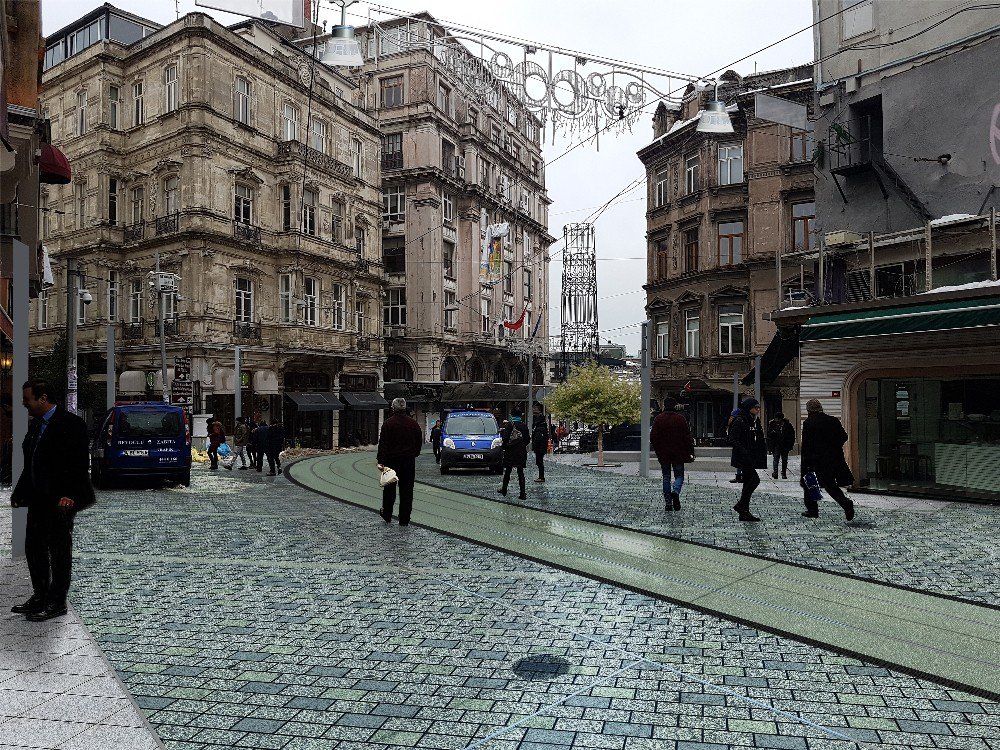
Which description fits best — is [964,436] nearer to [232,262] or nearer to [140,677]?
[140,677]

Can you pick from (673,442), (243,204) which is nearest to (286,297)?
(243,204)

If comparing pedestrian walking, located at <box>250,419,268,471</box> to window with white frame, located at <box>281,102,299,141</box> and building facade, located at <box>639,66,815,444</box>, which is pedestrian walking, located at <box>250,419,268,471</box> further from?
window with white frame, located at <box>281,102,299,141</box>

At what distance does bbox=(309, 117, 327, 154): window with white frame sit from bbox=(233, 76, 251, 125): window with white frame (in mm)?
4240

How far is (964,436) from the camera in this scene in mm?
14430

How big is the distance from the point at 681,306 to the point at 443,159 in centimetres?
2274

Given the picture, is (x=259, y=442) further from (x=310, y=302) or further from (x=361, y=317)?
(x=361, y=317)

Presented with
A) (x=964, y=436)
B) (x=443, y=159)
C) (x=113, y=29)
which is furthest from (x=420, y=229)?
(x=964, y=436)

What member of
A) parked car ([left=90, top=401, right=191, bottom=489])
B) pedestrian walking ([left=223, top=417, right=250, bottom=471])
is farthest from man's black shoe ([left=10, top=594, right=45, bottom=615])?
pedestrian walking ([left=223, top=417, right=250, bottom=471])

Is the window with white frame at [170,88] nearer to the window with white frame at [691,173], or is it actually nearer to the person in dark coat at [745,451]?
the window with white frame at [691,173]

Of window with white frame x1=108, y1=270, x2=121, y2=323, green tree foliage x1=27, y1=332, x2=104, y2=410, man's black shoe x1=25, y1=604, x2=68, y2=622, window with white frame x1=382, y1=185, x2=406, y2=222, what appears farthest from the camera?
window with white frame x1=382, y1=185, x2=406, y2=222

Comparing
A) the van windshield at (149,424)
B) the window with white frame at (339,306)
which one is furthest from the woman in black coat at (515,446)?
the window with white frame at (339,306)

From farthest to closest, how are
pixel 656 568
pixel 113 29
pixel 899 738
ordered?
pixel 113 29
pixel 656 568
pixel 899 738

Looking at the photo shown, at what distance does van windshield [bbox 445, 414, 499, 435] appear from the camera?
21.8 metres

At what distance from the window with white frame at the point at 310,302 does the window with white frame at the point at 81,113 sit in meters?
12.2
